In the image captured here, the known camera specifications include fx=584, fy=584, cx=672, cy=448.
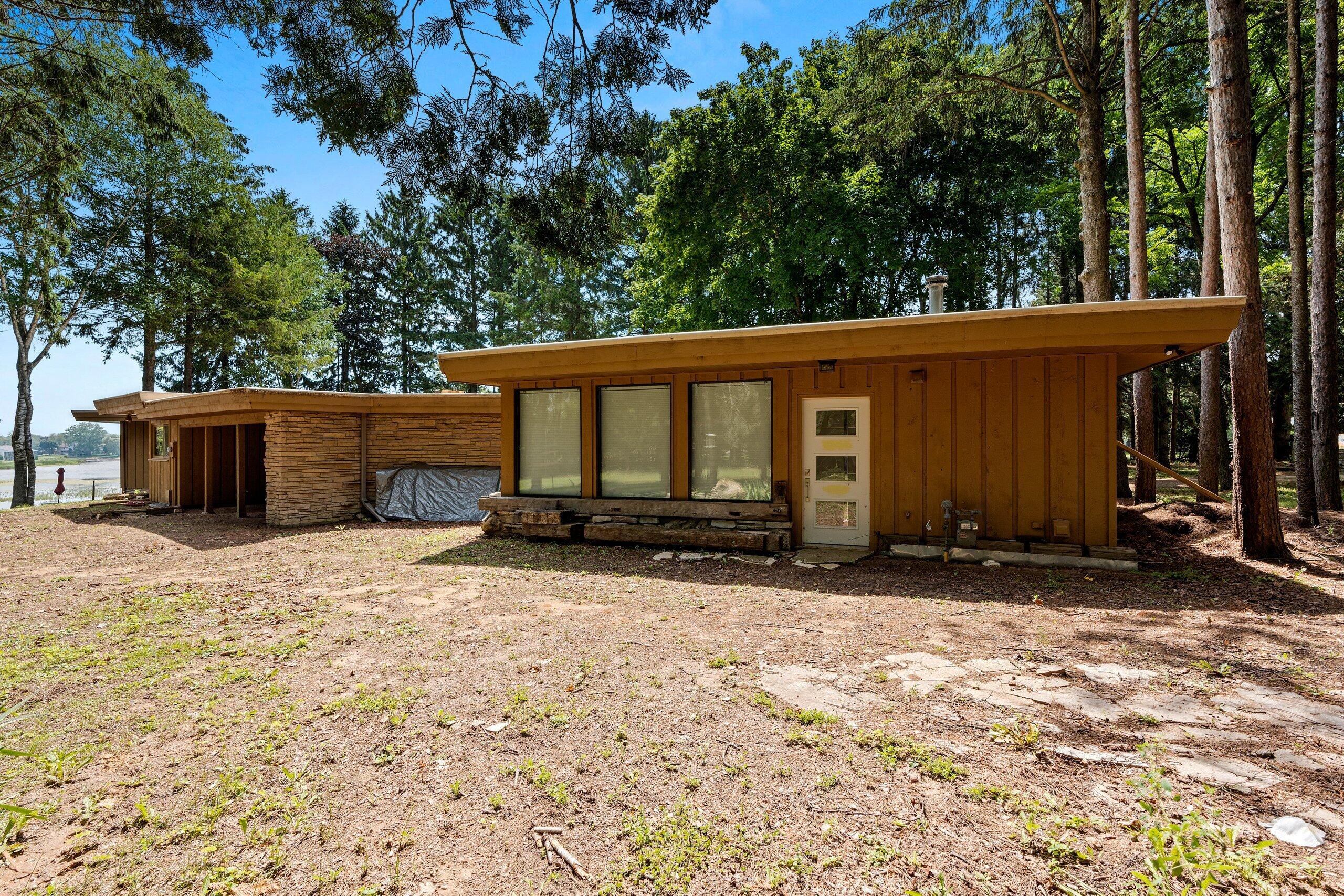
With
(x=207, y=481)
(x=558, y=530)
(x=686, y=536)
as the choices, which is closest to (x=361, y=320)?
(x=207, y=481)

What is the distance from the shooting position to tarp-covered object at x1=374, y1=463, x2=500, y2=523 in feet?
35.3

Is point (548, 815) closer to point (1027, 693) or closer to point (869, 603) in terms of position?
point (1027, 693)

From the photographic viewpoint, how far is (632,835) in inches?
78.4

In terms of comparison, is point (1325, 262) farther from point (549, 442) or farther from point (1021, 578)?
point (549, 442)

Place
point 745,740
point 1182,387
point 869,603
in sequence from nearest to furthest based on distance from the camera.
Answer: point 745,740 → point 869,603 → point 1182,387

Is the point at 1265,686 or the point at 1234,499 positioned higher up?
the point at 1234,499

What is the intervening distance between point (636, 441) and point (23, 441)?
58.7 feet

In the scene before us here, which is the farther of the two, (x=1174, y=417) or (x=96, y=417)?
(x=1174, y=417)

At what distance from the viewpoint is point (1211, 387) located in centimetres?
931

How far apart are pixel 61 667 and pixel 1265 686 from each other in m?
6.91

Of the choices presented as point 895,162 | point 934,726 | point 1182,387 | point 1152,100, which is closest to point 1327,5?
point 1152,100

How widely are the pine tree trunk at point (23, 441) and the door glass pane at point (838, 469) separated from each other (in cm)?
1980

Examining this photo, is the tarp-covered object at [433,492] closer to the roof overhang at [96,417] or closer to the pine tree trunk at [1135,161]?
the roof overhang at [96,417]

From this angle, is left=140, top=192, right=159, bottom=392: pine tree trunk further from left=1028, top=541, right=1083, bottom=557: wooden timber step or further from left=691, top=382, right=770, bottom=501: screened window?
left=1028, top=541, right=1083, bottom=557: wooden timber step
